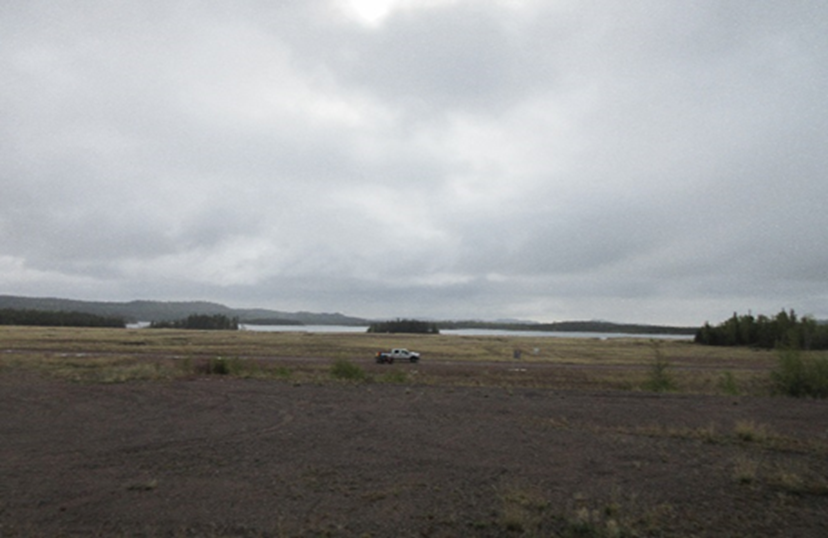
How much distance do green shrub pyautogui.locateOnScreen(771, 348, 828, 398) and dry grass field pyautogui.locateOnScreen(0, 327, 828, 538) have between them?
449 cm

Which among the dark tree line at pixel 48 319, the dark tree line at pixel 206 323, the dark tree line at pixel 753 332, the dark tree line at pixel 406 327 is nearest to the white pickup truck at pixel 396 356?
the dark tree line at pixel 753 332

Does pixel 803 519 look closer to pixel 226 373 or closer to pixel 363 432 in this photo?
pixel 363 432

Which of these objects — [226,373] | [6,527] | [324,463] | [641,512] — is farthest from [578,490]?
[226,373]

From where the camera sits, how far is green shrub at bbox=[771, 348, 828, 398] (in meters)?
25.5

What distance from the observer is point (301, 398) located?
20.8m

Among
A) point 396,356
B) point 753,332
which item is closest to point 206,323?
point 396,356

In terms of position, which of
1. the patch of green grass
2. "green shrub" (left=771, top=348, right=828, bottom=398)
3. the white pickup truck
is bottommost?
the white pickup truck

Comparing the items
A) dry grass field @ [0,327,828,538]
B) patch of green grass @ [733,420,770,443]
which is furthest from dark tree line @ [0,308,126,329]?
patch of green grass @ [733,420,770,443]

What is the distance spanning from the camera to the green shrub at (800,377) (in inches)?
1003

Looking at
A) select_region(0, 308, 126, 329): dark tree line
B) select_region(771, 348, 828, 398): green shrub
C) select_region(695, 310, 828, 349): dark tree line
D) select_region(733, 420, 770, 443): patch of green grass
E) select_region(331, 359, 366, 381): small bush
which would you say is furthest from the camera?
select_region(0, 308, 126, 329): dark tree line

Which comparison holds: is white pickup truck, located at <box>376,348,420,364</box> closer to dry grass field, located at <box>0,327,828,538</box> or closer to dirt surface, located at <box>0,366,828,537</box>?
dry grass field, located at <box>0,327,828,538</box>

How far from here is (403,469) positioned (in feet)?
35.7

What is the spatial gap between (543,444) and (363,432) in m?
4.70

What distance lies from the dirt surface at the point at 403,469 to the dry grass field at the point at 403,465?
4cm
